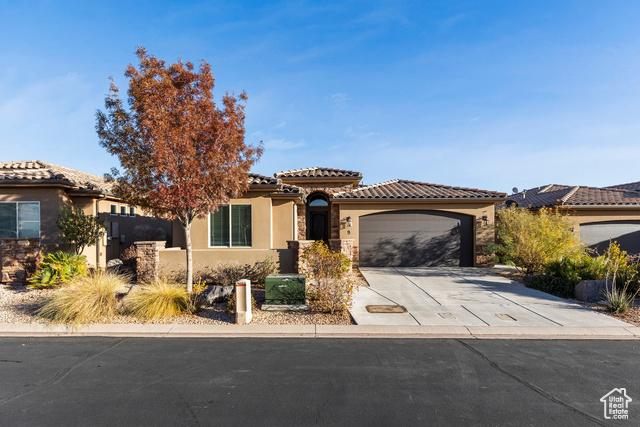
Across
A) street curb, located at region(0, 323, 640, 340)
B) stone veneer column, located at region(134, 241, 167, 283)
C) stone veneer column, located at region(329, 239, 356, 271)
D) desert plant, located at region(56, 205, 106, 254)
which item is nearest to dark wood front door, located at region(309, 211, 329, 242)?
stone veneer column, located at region(329, 239, 356, 271)

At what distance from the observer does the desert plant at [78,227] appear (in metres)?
12.5

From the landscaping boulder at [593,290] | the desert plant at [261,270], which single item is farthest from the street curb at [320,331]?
the desert plant at [261,270]

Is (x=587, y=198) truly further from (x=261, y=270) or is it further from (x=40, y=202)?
(x=40, y=202)

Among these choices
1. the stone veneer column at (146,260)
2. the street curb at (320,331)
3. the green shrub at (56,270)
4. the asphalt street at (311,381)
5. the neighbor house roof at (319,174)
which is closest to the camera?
the asphalt street at (311,381)

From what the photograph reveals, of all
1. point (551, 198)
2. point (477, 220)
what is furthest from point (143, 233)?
point (551, 198)

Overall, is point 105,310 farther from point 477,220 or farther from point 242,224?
point 477,220

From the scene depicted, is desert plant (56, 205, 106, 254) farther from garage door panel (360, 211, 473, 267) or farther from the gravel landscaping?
garage door panel (360, 211, 473, 267)

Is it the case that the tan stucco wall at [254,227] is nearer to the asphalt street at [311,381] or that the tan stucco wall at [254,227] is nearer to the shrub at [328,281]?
the shrub at [328,281]

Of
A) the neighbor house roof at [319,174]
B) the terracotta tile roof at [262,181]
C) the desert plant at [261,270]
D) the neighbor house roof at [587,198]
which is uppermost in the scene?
the neighbor house roof at [319,174]

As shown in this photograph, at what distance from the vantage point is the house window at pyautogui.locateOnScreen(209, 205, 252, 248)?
43.9 feet

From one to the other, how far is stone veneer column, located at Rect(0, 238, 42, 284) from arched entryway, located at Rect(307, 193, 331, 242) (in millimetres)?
12751

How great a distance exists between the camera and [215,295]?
9016 millimetres

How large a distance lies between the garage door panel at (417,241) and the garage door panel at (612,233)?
6295 mm

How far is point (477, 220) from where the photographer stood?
626 inches
